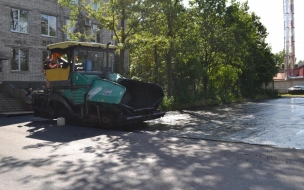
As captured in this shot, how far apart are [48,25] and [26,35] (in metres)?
2.47

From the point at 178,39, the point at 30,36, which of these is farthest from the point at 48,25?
the point at 178,39

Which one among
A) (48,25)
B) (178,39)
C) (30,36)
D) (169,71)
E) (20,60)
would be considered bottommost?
(169,71)

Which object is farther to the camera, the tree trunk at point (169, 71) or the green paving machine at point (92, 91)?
the tree trunk at point (169, 71)

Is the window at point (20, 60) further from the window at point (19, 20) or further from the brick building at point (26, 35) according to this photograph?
the window at point (19, 20)

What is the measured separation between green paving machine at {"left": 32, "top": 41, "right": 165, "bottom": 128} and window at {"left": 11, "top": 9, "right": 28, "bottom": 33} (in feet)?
43.9

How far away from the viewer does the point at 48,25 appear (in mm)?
26672

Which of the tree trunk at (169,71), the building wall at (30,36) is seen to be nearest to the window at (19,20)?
the building wall at (30,36)

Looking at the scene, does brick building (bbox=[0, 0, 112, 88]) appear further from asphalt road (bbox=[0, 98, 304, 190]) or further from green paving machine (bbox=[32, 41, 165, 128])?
asphalt road (bbox=[0, 98, 304, 190])

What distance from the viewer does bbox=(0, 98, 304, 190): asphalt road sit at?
212 inches

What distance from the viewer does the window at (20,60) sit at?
952 inches

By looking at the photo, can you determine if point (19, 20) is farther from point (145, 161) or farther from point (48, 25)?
point (145, 161)

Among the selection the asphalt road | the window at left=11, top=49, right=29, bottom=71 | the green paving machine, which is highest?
the window at left=11, top=49, right=29, bottom=71

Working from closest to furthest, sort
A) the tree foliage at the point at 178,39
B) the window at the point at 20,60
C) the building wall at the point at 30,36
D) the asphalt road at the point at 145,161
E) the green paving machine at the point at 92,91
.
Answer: the asphalt road at the point at 145,161, the green paving machine at the point at 92,91, the tree foliage at the point at 178,39, the building wall at the point at 30,36, the window at the point at 20,60

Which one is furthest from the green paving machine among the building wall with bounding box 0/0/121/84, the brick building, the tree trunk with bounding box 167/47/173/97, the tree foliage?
the building wall with bounding box 0/0/121/84
